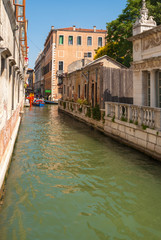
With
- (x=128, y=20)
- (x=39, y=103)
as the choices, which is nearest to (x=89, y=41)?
(x=39, y=103)

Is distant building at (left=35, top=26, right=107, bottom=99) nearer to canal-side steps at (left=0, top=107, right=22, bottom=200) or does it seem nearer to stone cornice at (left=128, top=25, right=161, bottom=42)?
stone cornice at (left=128, top=25, right=161, bottom=42)

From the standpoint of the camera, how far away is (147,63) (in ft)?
30.9

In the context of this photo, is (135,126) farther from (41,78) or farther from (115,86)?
(41,78)

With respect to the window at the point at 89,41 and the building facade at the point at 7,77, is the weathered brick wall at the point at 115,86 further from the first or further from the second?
the window at the point at 89,41

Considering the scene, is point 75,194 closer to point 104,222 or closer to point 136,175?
point 104,222

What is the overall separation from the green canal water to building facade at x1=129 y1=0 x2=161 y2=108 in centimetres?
261

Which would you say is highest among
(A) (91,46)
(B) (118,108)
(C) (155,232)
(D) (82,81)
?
(A) (91,46)

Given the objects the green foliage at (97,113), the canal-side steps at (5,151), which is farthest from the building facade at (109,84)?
the canal-side steps at (5,151)

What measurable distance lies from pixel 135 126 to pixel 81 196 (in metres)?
4.50

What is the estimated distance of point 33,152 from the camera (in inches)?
333

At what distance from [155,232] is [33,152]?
219 inches

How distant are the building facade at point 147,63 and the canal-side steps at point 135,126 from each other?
948mm

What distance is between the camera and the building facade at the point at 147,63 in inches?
354

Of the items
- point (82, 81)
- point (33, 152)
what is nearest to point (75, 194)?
point (33, 152)
